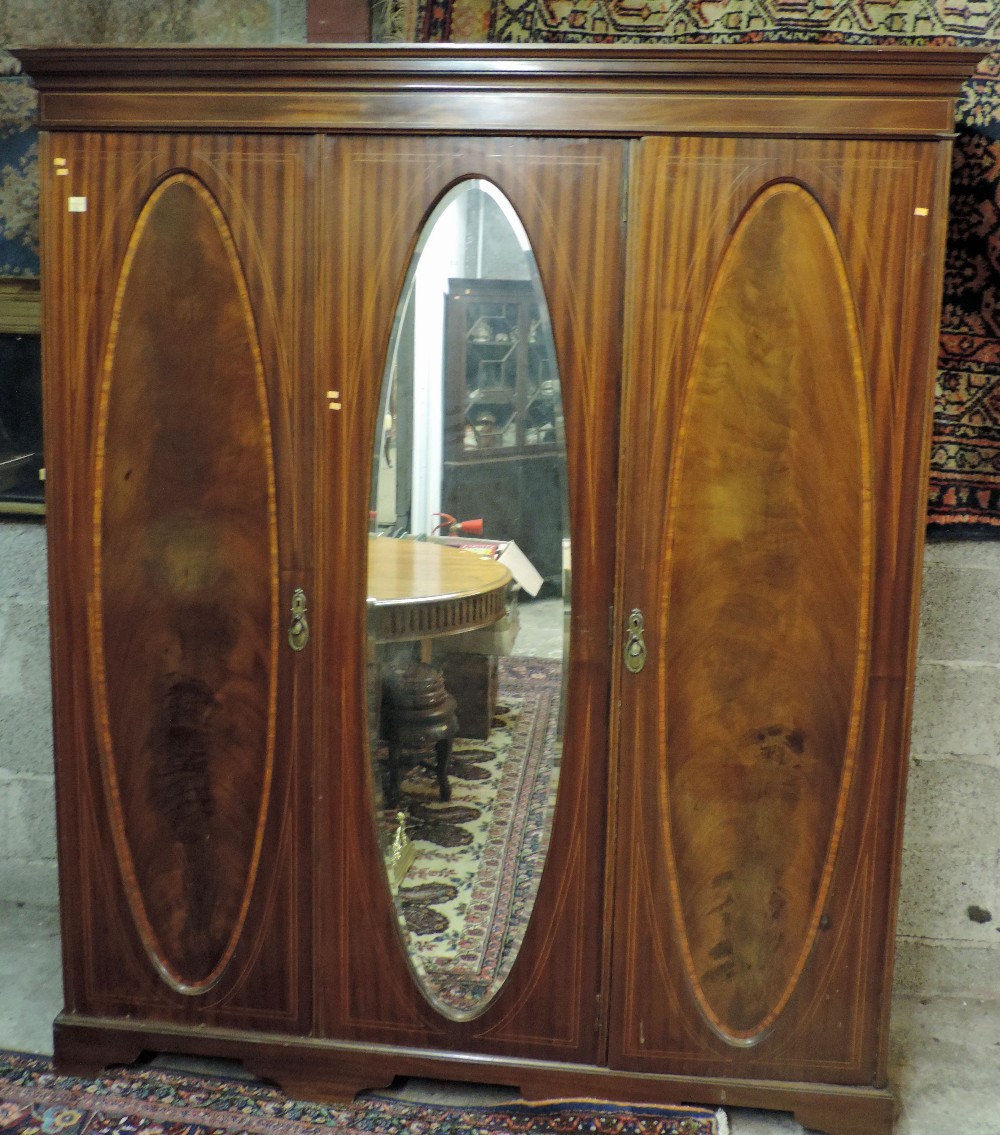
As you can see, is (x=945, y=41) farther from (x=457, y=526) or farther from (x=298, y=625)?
(x=298, y=625)

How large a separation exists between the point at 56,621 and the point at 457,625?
715 mm

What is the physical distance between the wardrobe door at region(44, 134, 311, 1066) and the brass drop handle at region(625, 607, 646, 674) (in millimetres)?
556

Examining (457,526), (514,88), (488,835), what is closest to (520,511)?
(457,526)

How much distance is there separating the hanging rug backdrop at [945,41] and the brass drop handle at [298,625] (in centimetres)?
117

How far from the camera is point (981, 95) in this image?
2.25 metres

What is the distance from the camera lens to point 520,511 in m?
1.98

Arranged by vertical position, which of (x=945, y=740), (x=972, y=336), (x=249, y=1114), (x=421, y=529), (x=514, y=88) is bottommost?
(x=249, y=1114)

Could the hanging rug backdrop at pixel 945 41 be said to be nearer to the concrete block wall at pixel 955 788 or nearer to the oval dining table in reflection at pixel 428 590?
the concrete block wall at pixel 955 788

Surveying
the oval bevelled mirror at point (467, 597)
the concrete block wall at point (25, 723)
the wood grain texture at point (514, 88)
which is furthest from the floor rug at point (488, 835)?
the concrete block wall at point (25, 723)

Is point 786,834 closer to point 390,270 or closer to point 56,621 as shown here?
point 390,270

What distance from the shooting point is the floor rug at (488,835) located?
2.03 m

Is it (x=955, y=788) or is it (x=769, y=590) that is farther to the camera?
(x=955, y=788)

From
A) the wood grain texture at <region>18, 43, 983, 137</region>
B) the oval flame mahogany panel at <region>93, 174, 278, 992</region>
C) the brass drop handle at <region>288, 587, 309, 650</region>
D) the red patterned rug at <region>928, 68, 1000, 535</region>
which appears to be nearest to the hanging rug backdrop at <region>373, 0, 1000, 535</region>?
the red patterned rug at <region>928, 68, 1000, 535</region>

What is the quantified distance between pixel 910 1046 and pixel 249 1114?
4.26 ft
